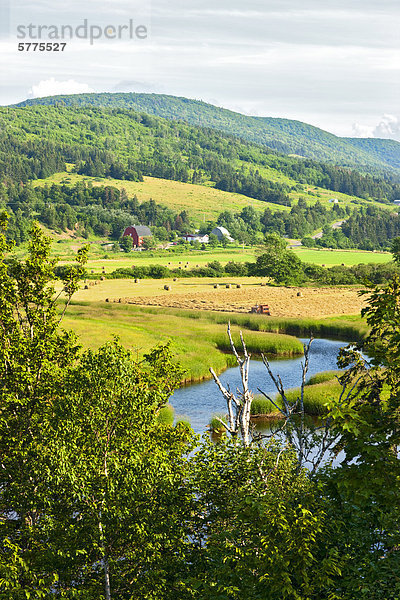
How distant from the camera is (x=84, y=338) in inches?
3081

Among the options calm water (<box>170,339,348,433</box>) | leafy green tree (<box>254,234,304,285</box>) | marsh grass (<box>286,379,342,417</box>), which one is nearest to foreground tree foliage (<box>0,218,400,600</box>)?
calm water (<box>170,339,348,433</box>)

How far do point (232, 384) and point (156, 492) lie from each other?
140 ft

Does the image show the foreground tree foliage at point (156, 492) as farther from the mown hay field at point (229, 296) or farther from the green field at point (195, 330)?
the mown hay field at point (229, 296)

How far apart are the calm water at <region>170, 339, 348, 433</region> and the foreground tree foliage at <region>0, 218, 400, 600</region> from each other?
21992 mm

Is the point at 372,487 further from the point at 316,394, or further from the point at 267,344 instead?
the point at 267,344

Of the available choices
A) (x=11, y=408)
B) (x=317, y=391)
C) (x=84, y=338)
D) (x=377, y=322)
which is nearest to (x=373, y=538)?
(x=377, y=322)

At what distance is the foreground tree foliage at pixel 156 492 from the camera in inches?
651

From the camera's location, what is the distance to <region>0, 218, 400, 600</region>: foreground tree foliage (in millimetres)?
16531

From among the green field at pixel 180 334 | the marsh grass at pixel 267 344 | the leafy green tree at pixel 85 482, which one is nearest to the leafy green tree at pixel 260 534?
the leafy green tree at pixel 85 482

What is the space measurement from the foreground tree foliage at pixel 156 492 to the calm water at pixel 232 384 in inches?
866

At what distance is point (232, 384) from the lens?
209 feet

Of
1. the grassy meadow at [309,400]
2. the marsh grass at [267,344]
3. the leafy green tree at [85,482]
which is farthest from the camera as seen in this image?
the marsh grass at [267,344]

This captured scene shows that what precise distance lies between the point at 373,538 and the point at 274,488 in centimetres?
346

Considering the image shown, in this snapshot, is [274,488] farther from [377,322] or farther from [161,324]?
[161,324]
